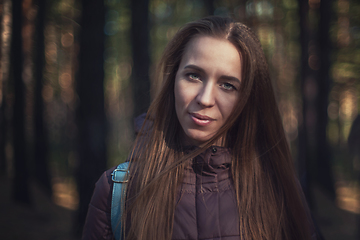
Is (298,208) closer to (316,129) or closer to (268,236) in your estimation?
(268,236)

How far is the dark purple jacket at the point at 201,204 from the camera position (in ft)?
4.58

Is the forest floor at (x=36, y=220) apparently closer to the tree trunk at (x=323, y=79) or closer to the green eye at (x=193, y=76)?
the green eye at (x=193, y=76)

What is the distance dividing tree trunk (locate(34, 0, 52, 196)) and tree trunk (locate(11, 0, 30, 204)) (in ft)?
3.41

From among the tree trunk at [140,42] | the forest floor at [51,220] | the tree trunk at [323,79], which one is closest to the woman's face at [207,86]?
the tree trunk at [140,42]

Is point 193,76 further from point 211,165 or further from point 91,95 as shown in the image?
point 91,95

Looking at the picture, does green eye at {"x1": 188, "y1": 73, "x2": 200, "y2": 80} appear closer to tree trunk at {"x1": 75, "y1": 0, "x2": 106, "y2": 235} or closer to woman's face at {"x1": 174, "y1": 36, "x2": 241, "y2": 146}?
woman's face at {"x1": 174, "y1": 36, "x2": 241, "y2": 146}

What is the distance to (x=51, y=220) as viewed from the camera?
7.22 m

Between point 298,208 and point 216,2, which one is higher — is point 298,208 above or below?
below

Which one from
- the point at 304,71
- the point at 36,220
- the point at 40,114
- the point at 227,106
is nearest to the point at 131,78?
the point at 40,114

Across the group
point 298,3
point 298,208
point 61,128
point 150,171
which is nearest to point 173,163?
point 150,171

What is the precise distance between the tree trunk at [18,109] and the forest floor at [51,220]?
2.26ft

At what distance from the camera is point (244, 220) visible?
1.44 meters

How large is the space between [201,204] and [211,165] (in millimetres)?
255

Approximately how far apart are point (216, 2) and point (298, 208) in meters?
8.35
